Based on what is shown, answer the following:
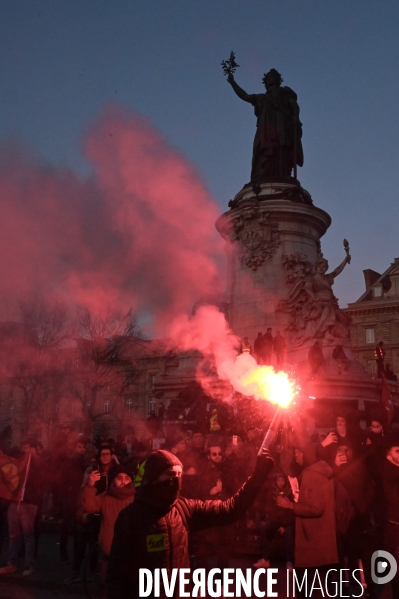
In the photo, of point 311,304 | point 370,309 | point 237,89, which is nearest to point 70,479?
point 311,304

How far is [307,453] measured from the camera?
6.24 m

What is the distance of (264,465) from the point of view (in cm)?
359

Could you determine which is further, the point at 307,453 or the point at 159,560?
the point at 307,453

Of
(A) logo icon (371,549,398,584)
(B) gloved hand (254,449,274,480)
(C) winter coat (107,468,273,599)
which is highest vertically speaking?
(B) gloved hand (254,449,274,480)

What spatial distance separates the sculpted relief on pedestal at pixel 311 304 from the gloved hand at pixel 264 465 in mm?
17387

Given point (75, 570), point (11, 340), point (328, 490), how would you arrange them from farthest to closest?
point (11, 340), point (75, 570), point (328, 490)

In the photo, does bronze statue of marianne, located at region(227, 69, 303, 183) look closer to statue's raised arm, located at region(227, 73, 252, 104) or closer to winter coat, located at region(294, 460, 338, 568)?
statue's raised arm, located at region(227, 73, 252, 104)

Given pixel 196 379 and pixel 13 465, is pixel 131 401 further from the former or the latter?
pixel 13 465

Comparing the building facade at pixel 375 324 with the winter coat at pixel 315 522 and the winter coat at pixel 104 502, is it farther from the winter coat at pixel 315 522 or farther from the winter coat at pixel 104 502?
the winter coat at pixel 315 522

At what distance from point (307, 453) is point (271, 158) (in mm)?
20665

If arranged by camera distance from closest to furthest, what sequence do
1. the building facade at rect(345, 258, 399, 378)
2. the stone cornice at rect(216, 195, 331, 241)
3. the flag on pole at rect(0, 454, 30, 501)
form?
the flag on pole at rect(0, 454, 30, 501) → the stone cornice at rect(216, 195, 331, 241) → the building facade at rect(345, 258, 399, 378)

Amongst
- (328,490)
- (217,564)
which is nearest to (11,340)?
(217,564)

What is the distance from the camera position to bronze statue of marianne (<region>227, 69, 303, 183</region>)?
25.3 m

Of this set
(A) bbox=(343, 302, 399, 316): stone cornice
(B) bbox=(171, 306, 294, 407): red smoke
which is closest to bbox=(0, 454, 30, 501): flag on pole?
(B) bbox=(171, 306, 294, 407): red smoke
